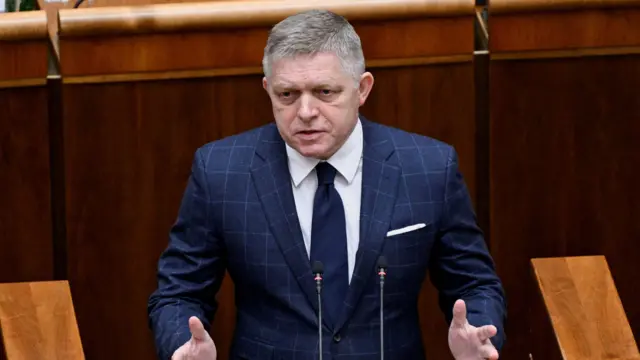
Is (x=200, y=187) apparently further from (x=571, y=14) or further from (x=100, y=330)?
(x=571, y=14)

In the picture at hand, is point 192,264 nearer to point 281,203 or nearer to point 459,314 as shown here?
point 281,203

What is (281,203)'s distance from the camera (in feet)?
2.91

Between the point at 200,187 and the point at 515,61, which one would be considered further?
the point at 515,61

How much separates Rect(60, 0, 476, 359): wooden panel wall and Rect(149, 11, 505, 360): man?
15 centimetres

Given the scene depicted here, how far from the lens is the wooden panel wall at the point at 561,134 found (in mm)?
1072

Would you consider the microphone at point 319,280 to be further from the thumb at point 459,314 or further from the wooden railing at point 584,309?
the wooden railing at point 584,309

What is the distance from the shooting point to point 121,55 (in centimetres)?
104

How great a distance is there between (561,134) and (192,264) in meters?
0.34

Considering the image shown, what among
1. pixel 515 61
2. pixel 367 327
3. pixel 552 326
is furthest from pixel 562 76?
pixel 367 327

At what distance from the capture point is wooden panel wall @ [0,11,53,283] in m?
1.03

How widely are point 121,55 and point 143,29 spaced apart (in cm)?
3

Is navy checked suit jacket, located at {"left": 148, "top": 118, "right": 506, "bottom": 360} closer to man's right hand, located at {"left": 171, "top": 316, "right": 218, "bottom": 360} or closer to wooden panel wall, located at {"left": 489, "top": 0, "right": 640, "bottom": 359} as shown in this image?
man's right hand, located at {"left": 171, "top": 316, "right": 218, "bottom": 360}

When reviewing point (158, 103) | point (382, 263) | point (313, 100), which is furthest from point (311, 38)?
point (158, 103)

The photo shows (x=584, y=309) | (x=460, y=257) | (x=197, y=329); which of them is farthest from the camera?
(x=584, y=309)
